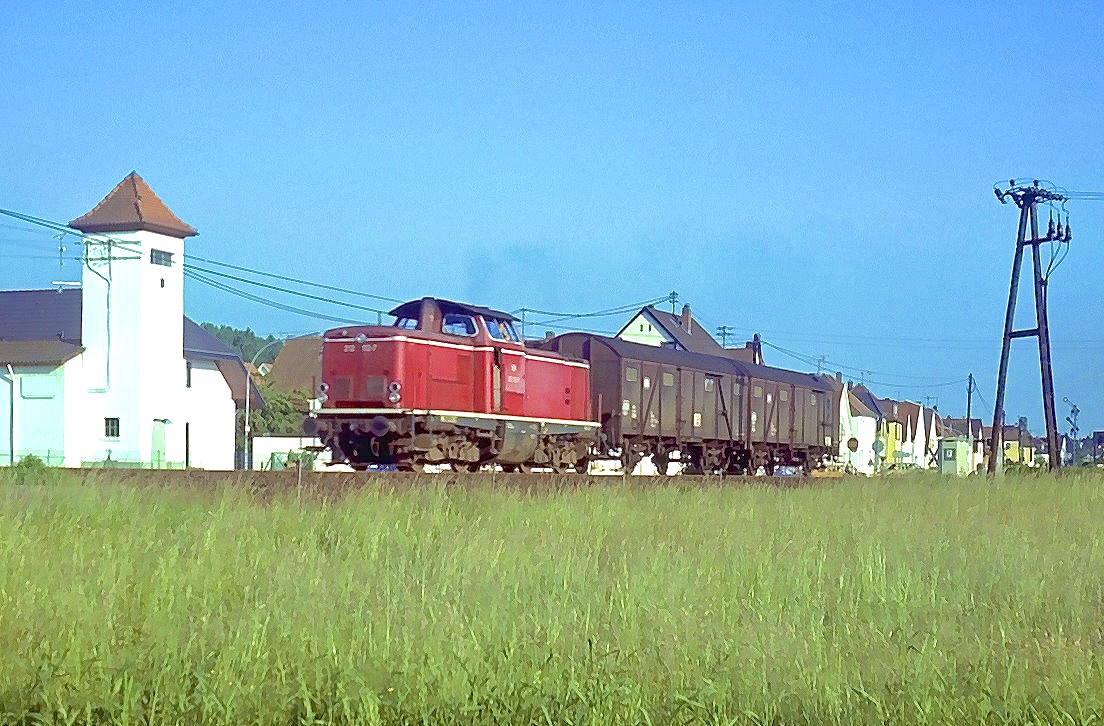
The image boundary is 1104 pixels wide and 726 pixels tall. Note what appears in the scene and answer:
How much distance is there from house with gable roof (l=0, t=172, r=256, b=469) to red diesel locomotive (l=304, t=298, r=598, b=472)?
2518 cm

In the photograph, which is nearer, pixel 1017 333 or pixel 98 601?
pixel 98 601

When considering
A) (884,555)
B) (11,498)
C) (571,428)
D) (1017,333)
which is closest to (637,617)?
(884,555)

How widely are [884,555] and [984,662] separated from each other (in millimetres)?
4502

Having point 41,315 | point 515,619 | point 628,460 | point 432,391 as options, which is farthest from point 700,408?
point 41,315

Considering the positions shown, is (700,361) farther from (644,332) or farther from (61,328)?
(644,332)

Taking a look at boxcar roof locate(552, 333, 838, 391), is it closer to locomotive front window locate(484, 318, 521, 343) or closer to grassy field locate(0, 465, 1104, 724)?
locomotive front window locate(484, 318, 521, 343)

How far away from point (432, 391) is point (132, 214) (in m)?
32.3

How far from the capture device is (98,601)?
7922 mm

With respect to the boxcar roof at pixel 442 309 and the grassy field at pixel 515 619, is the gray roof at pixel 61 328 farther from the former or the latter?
the grassy field at pixel 515 619

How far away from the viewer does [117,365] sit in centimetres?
4812

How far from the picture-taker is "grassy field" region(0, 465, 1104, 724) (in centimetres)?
618

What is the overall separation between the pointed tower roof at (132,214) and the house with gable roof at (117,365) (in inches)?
2.3

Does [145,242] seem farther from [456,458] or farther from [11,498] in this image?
[11,498]

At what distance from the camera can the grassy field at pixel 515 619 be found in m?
6.18
